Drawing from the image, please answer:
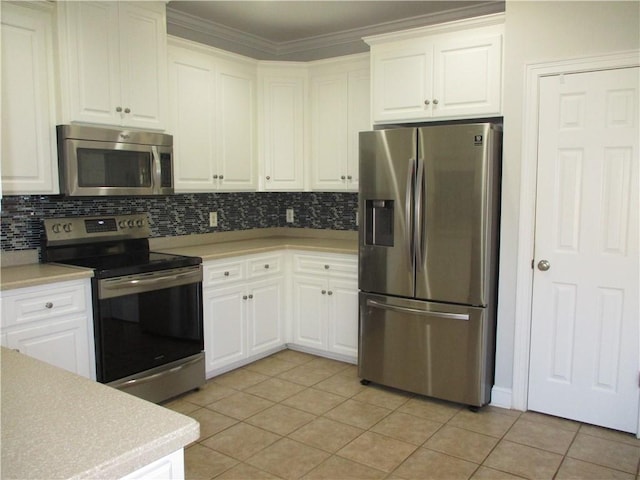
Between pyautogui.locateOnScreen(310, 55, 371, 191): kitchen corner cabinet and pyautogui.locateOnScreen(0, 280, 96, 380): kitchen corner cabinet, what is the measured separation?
6.93 ft

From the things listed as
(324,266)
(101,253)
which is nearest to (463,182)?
(324,266)

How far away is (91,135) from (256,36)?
2.11 metres

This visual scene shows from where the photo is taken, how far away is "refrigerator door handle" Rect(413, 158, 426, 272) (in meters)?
3.18

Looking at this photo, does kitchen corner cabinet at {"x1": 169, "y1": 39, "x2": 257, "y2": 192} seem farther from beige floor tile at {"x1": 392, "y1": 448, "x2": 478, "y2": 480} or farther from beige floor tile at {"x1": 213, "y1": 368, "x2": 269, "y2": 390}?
beige floor tile at {"x1": 392, "y1": 448, "x2": 478, "y2": 480}

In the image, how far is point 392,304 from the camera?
3.39 metres

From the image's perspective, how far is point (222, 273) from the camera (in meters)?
3.65

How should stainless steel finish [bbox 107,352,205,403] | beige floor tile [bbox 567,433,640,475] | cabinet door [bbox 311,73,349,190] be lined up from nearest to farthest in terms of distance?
beige floor tile [bbox 567,433,640,475] → stainless steel finish [bbox 107,352,205,403] → cabinet door [bbox 311,73,349,190]

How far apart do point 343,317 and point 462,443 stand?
4.58ft

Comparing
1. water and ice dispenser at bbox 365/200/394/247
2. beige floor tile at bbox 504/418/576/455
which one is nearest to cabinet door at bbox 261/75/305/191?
water and ice dispenser at bbox 365/200/394/247

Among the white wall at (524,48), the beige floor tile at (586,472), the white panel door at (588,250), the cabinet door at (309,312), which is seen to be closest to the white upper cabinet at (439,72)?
the white wall at (524,48)

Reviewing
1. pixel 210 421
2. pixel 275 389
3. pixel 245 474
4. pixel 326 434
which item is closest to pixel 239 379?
pixel 275 389

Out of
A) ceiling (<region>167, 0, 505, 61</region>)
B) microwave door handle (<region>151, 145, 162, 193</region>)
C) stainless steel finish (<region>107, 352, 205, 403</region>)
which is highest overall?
ceiling (<region>167, 0, 505, 61</region>)

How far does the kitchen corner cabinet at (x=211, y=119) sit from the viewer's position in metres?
3.65

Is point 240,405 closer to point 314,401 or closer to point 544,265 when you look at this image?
point 314,401
